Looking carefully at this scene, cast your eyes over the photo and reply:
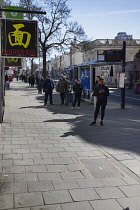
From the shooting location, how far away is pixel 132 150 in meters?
6.62

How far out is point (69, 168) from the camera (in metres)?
5.27

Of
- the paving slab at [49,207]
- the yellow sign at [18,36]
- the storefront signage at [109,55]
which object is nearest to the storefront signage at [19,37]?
the yellow sign at [18,36]

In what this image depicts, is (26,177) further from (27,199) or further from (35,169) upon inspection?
(27,199)

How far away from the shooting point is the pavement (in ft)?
12.7

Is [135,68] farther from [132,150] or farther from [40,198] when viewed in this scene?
[40,198]

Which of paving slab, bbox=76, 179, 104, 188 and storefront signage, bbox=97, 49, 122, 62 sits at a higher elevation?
storefront signage, bbox=97, 49, 122, 62

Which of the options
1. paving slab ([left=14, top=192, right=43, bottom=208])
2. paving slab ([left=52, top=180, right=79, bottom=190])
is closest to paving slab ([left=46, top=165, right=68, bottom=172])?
paving slab ([left=52, top=180, right=79, bottom=190])

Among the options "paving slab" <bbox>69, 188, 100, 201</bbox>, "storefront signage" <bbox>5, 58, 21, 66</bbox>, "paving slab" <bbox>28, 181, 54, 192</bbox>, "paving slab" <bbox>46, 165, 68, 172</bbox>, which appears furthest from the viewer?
"storefront signage" <bbox>5, 58, 21, 66</bbox>

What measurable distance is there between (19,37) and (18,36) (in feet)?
0.12

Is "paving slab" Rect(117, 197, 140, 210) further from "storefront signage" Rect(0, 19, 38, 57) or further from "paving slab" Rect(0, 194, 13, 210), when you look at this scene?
"storefront signage" Rect(0, 19, 38, 57)

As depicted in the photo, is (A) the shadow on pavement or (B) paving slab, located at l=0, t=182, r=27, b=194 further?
(A) the shadow on pavement

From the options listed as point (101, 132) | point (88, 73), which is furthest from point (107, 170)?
point (88, 73)

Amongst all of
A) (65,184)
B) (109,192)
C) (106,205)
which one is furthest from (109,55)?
(106,205)

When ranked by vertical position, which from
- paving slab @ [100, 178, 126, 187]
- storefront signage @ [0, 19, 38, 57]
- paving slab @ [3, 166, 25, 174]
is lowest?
paving slab @ [100, 178, 126, 187]
